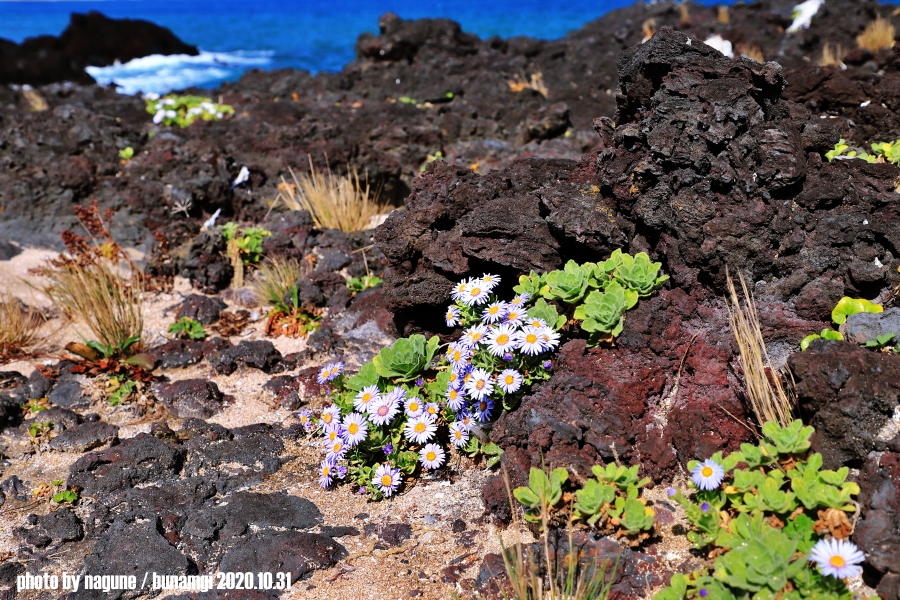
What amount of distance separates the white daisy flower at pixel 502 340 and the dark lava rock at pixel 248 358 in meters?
2.04

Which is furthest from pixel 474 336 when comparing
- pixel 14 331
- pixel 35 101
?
pixel 35 101

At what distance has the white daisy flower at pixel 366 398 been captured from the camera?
3.28m

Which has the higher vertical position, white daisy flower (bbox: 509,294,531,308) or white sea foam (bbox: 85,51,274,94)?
white sea foam (bbox: 85,51,274,94)

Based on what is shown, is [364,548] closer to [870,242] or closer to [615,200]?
[615,200]

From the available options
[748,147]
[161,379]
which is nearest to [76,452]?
[161,379]

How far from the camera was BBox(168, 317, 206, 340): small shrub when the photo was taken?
16.6ft

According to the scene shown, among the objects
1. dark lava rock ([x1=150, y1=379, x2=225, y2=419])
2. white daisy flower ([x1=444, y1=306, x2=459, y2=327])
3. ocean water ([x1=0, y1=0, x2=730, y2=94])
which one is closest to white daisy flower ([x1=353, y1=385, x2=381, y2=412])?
white daisy flower ([x1=444, y1=306, x2=459, y2=327])

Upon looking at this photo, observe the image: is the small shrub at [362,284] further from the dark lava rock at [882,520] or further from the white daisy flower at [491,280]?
the dark lava rock at [882,520]

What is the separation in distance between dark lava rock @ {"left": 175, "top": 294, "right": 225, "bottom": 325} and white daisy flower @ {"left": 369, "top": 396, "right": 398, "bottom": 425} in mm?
2619

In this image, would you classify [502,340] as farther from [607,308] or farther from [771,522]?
[771,522]

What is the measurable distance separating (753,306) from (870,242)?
753mm

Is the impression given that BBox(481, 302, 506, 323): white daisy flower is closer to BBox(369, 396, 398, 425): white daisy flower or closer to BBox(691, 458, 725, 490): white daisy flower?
BBox(369, 396, 398, 425): white daisy flower

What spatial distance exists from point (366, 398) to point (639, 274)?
147cm

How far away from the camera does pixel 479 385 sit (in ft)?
10.2
